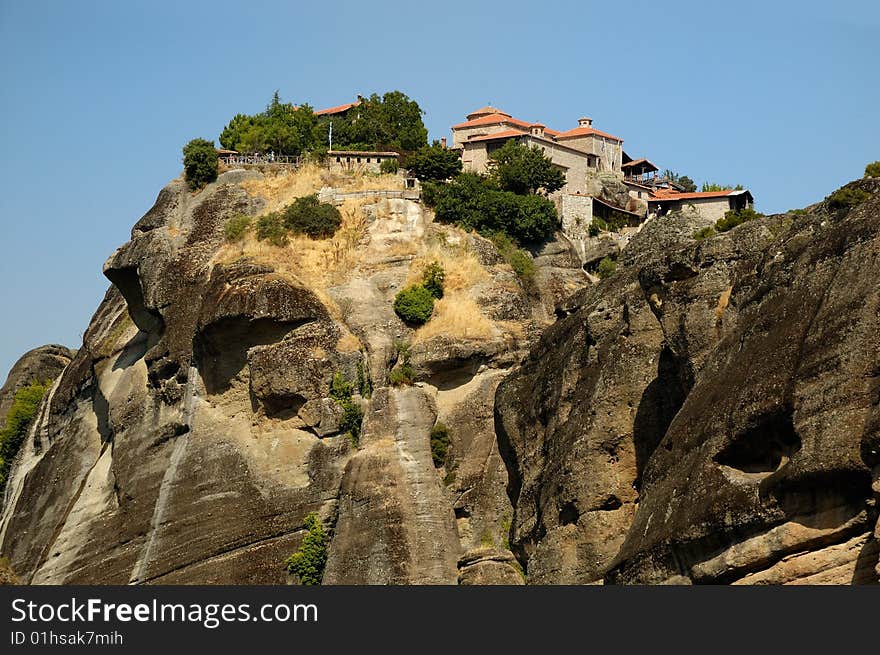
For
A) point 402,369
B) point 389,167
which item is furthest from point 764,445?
point 389,167

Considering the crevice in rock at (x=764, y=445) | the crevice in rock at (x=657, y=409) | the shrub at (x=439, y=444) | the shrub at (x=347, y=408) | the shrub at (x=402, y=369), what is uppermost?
the shrub at (x=402, y=369)

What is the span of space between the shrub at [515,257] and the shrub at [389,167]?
829cm

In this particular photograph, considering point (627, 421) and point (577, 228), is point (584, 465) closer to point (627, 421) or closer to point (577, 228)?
point (627, 421)

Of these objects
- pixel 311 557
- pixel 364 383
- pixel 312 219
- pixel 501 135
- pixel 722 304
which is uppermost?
pixel 501 135

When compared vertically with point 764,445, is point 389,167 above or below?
above

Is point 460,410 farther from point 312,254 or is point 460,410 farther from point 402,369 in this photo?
point 312,254

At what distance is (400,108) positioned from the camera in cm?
11356

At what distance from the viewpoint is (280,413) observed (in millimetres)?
86938

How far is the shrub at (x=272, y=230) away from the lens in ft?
309

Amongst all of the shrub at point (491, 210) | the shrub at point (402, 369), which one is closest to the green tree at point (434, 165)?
the shrub at point (491, 210)

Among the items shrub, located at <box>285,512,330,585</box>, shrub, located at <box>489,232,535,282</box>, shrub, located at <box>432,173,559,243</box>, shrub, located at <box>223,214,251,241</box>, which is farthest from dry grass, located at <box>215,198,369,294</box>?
shrub, located at <box>285,512,330,585</box>

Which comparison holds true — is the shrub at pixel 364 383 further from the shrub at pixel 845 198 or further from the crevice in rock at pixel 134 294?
the shrub at pixel 845 198

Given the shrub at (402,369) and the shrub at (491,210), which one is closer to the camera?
the shrub at (402,369)

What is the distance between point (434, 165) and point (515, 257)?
914 cm
